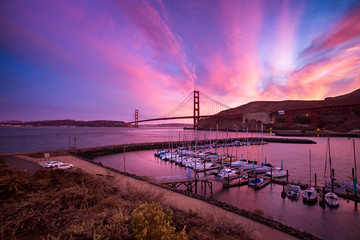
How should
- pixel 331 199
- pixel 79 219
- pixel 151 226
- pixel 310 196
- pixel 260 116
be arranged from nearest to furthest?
pixel 151 226, pixel 79 219, pixel 331 199, pixel 310 196, pixel 260 116

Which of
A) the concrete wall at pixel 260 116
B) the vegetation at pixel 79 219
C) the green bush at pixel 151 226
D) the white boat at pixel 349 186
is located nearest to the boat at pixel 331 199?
the white boat at pixel 349 186

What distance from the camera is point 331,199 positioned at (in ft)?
44.9

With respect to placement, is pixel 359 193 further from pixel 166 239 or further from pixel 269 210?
pixel 166 239

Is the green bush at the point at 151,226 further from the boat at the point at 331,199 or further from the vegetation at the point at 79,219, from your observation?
the boat at the point at 331,199

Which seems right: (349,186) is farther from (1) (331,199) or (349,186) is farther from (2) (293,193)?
(2) (293,193)

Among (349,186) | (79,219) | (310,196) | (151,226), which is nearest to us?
(151,226)

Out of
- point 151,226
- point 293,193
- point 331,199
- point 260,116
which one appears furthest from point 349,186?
point 260,116

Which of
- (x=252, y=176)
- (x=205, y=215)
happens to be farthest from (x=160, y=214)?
(x=252, y=176)

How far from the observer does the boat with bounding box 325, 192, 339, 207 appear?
13445 mm

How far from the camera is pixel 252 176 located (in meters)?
21.3

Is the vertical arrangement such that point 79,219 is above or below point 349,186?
above

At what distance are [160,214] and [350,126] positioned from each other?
4276 inches

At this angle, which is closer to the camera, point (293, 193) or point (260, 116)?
point (293, 193)

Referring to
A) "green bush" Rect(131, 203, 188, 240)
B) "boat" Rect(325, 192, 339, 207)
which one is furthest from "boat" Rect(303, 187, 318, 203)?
"green bush" Rect(131, 203, 188, 240)
